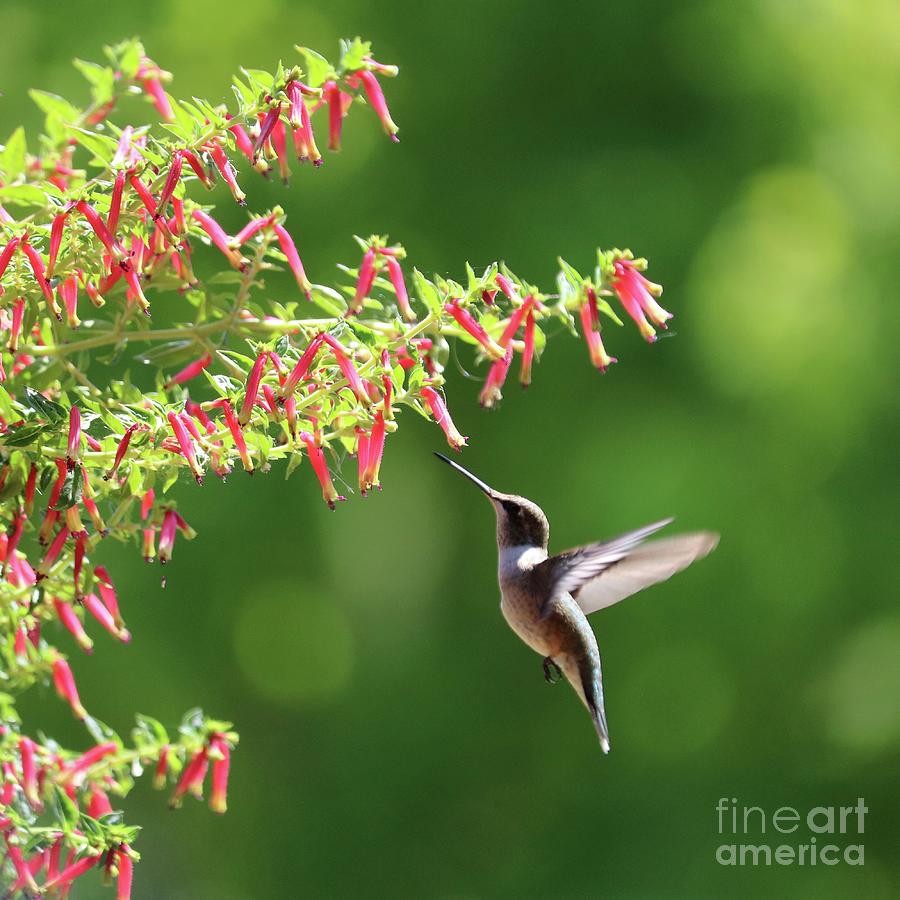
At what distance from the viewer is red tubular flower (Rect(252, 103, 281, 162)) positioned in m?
1.33

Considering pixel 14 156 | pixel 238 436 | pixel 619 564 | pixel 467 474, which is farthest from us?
pixel 467 474

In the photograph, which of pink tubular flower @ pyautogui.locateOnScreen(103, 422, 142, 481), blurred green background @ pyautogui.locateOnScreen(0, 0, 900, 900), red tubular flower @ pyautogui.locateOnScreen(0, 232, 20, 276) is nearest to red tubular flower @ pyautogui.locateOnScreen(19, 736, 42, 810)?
pink tubular flower @ pyautogui.locateOnScreen(103, 422, 142, 481)

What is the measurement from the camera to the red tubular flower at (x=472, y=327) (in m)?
1.41

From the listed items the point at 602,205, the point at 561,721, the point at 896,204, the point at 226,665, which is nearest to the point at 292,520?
the point at 226,665

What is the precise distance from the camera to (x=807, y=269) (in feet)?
17.9

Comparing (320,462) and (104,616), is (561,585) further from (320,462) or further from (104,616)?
(104,616)

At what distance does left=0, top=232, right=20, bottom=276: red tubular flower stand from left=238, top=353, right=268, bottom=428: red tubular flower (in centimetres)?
28

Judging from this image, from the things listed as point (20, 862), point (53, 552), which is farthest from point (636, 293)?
point (20, 862)

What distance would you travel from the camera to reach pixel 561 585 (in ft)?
6.20

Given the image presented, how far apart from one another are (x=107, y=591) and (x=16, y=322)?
0.41 m

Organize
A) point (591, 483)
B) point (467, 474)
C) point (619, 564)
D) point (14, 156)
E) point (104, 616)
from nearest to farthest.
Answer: point (14, 156), point (104, 616), point (619, 564), point (467, 474), point (591, 483)

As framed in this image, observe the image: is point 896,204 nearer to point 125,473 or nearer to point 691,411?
point 691,411

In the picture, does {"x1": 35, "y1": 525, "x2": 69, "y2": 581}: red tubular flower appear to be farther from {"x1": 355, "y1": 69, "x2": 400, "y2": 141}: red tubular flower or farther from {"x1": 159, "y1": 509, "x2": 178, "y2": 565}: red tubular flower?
{"x1": 355, "y1": 69, "x2": 400, "y2": 141}: red tubular flower

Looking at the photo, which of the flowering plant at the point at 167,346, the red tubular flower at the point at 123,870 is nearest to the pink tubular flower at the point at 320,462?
the flowering plant at the point at 167,346
